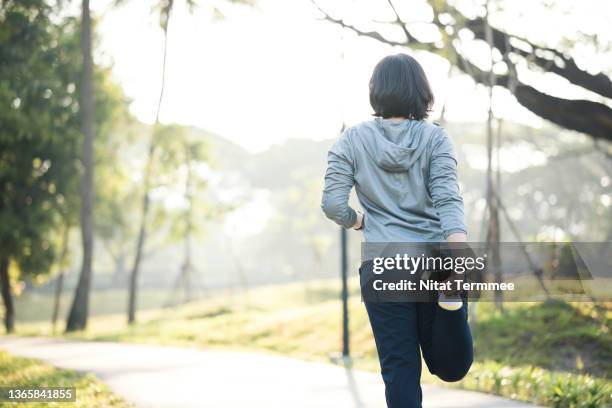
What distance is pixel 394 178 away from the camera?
318cm

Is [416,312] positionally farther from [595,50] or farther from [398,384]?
[595,50]

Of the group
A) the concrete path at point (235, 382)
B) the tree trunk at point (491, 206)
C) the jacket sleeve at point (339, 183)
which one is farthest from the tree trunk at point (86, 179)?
the jacket sleeve at point (339, 183)

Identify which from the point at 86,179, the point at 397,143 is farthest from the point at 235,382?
the point at 86,179

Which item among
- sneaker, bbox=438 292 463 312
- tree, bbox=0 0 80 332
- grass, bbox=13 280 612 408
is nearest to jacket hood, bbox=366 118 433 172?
sneaker, bbox=438 292 463 312

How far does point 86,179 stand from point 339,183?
47.9 feet

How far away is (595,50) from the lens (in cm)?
1184

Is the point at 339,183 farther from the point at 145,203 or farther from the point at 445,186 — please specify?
the point at 145,203

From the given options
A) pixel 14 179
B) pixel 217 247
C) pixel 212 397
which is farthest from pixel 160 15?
pixel 217 247

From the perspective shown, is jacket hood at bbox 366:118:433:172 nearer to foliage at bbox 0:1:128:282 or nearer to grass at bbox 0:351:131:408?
grass at bbox 0:351:131:408

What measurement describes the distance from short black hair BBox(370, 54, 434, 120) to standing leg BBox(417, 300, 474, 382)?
2.62ft

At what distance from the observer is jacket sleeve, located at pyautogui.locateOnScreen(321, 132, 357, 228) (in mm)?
3201

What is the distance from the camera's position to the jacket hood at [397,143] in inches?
124

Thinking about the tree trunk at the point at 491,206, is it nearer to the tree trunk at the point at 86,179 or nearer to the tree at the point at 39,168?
the tree at the point at 39,168

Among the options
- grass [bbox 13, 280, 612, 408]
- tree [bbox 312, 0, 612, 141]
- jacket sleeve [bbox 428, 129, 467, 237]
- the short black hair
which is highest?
tree [bbox 312, 0, 612, 141]
